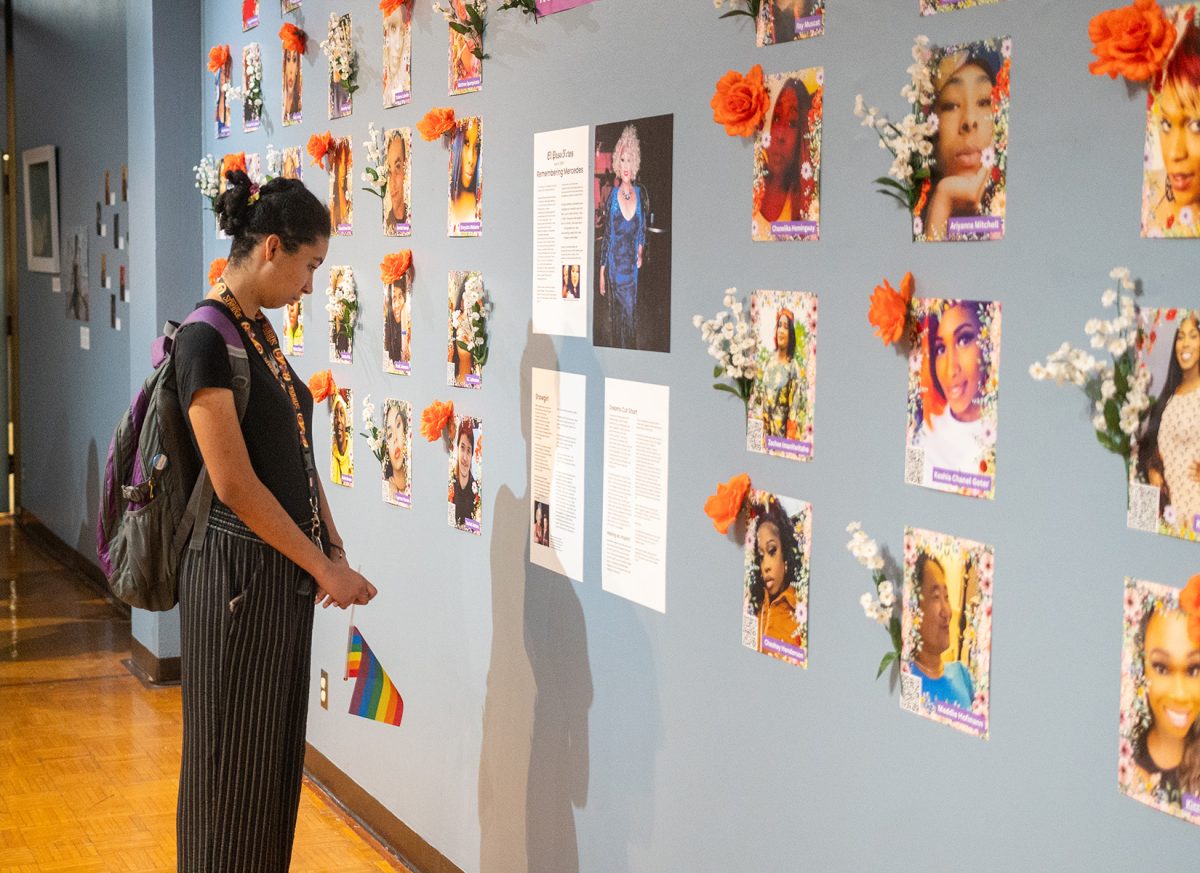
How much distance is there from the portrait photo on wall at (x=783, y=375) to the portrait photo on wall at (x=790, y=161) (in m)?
0.11

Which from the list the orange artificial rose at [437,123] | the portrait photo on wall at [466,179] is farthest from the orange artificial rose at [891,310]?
the orange artificial rose at [437,123]

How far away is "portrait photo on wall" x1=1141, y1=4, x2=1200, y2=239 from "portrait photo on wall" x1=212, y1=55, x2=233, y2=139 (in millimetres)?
3900

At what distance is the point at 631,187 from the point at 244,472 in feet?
3.15

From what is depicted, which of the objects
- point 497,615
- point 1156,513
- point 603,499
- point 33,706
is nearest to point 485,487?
point 497,615

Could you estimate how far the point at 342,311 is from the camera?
13.3ft

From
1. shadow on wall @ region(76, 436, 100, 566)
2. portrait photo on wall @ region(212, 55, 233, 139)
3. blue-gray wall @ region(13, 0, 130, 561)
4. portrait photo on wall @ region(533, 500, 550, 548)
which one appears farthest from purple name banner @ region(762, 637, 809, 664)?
shadow on wall @ region(76, 436, 100, 566)

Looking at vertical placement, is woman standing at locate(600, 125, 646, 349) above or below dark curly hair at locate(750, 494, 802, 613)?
above

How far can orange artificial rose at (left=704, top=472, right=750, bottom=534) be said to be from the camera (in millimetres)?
2350

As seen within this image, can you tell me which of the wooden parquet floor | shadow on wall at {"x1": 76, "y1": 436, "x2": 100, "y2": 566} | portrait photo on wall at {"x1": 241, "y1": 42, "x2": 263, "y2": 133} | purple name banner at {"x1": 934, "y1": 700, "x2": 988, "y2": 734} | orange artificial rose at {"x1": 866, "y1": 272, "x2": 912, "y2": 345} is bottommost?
the wooden parquet floor

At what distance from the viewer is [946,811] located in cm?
198

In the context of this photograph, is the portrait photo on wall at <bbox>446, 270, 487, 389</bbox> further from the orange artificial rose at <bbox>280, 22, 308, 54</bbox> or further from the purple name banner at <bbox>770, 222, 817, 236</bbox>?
the orange artificial rose at <bbox>280, 22, 308, 54</bbox>

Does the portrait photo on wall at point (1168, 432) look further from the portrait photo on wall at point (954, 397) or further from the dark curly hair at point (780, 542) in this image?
the dark curly hair at point (780, 542)

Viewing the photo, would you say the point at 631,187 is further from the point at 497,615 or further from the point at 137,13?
the point at 137,13

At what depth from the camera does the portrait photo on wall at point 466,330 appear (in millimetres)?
3266
